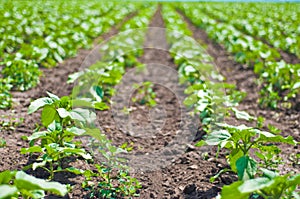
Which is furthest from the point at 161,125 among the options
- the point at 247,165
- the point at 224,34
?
the point at 224,34

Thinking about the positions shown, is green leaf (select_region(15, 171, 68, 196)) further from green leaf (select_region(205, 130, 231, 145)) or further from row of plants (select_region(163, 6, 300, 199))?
green leaf (select_region(205, 130, 231, 145))

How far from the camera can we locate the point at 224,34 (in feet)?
33.1

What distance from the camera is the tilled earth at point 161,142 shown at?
327cm

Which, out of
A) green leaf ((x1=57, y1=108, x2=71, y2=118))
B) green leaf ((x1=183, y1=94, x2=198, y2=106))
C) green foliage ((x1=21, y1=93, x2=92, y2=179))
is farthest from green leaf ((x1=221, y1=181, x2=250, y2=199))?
green leaf ((x1=183, y1=94, x2=198, y2=106))

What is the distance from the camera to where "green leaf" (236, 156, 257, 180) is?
8.07 feet

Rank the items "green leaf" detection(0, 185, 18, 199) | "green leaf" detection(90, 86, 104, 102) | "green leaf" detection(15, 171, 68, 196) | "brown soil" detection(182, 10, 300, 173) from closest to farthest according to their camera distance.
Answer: "green leaf" detection(0, 185, 18, 199) → "green leaf" detection(15, 171, 68, 196) → "brown soil" detection(182, 10, 300, 173) → "green leaf" detection(90, 86, 104, 102)

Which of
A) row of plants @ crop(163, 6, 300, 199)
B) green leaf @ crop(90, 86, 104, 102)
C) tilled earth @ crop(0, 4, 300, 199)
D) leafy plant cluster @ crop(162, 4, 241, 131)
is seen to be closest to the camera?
row of plants @ crop(163, 6, 300, 199)

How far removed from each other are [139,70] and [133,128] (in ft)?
9.15

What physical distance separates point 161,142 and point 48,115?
1.56 metres

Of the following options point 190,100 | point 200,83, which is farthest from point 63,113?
point 200,83

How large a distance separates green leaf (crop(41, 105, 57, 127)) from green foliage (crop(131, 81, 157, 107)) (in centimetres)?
244

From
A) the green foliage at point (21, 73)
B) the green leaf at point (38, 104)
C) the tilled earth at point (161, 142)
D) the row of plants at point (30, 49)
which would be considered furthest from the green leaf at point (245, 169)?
the green foliage at point (21, 73)

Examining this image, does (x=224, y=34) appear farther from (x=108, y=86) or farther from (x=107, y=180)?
(x=107, y=180)

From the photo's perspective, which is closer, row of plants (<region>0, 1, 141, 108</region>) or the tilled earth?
the tilled earth
